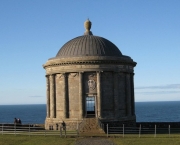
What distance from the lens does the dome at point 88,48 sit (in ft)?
139

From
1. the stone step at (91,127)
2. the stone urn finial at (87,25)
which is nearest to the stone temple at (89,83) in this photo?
the stone step at (91,127)

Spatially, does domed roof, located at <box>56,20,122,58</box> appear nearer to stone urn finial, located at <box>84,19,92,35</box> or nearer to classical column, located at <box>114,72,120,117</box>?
stone urn finial, located at <box>84,19,92,35</box>

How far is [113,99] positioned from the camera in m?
42.0

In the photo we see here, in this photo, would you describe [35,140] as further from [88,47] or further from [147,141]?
[88,47]

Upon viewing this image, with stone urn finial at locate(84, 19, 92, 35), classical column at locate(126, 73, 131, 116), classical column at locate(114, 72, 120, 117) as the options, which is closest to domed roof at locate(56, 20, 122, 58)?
stone urn finial at locate(84, 19, 92, 35)

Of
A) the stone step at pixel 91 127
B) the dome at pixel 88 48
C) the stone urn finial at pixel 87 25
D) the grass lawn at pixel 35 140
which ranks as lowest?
the grass lawn at pixel 35 140

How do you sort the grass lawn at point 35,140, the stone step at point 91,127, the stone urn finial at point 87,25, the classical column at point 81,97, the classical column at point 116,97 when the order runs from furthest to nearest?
the stone urn finial at point 87,25, the classical column at point 116,97, the classical column at point 81,97, the stone step at point 91,127, the grass lawn at point 35,140

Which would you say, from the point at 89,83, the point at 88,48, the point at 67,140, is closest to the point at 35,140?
the point at 67,140

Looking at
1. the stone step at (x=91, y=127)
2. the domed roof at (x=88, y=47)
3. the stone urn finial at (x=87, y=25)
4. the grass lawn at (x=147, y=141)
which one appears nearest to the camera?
the grass lawn at (x=147, y=141)

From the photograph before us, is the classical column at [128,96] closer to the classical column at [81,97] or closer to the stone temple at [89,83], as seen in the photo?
the stone temple at [89,83]

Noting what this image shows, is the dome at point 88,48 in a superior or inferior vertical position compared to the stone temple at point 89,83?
superior

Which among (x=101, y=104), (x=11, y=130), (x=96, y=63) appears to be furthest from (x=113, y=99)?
(x=11, y=130)

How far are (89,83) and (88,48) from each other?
430 centimetres

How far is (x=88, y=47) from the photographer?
140 ft
